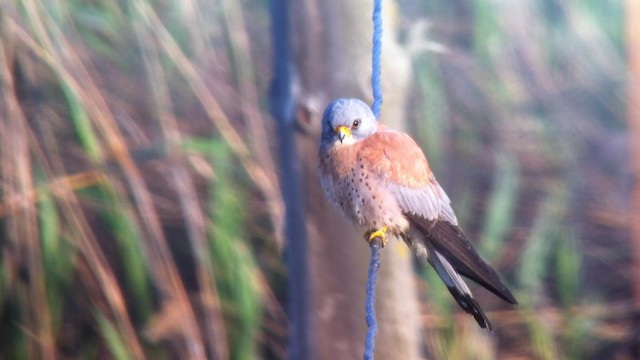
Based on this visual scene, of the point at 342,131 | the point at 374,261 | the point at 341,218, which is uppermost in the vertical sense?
the point at 342,131

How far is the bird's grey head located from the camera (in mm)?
1151

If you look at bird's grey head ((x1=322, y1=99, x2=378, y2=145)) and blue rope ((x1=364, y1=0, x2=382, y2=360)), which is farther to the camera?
bird's grey head ((x1=322, y1=99, x2=378, y2=145))

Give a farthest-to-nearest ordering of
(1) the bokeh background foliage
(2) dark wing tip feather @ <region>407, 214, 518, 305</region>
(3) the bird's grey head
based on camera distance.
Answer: (1) the bokeh background foliage, (3) the bird's grey head, (2) dark wing tip feather @ <region>407, 214, 518, 305</region>

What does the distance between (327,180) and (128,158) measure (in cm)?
102

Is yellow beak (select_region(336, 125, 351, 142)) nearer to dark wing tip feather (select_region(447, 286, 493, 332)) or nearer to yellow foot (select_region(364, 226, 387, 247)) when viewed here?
yellow foot (select_region(364, 226, 387, 247))

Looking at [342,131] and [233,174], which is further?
[233,174]

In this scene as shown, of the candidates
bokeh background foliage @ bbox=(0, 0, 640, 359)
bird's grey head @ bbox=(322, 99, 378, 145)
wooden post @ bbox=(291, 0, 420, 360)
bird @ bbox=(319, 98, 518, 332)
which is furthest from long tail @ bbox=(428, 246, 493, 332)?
bokeh background foliage @ bbox=(0, 0, 640, 359)

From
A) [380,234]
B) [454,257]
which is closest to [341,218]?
[380,234]

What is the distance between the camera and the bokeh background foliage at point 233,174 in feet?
7.06

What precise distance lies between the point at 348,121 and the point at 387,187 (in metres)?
0.11

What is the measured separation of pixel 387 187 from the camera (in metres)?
1.21

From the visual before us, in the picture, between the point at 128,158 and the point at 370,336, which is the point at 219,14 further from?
the point at 370,336

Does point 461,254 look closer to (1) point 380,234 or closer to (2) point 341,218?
(1) point 380,234

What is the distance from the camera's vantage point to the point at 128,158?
7.11 ft
